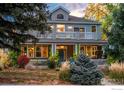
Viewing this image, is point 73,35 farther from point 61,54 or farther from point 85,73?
point 85,73

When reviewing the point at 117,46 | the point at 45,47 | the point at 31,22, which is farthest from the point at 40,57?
the point at 31,22

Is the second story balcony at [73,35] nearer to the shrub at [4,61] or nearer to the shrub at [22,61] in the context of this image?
the shrub at [22,61]

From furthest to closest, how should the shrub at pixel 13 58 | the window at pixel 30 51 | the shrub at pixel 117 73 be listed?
1. the window at pixel 30 51
2. the shrub at pixel 13 58
3. the shrub at pixel 117 73

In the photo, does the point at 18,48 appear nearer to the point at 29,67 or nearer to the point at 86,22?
the point at 29,67

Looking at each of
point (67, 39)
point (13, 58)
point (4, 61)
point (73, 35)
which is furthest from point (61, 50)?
point (4, 61)

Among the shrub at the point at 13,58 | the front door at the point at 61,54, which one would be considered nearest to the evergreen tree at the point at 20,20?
the shrub at the point at 13,58

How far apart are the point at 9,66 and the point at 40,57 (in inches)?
231

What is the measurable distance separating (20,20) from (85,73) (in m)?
3.29

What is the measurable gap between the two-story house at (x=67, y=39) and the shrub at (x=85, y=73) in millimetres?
12693

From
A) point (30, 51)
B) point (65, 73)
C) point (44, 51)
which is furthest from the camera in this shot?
point (44, 51)

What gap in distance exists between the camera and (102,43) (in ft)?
98.2

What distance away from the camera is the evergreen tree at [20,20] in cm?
1518

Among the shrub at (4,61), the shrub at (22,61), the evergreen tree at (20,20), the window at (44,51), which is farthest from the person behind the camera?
the window at (44,51)

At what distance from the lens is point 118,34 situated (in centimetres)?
2070
